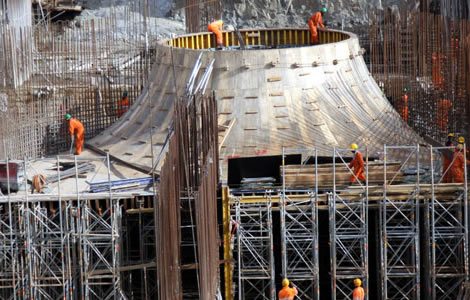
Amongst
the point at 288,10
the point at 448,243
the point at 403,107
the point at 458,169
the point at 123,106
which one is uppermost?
the point at 288,10

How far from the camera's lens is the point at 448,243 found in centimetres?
2934

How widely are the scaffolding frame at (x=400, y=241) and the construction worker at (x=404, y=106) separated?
943 cm

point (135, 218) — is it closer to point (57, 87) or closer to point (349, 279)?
point (349, 279)

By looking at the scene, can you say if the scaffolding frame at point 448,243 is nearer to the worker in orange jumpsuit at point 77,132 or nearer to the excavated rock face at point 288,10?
the worker in orange jumpsuit at point 77,132

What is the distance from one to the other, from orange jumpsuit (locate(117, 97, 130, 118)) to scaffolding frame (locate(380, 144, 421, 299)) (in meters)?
12.5

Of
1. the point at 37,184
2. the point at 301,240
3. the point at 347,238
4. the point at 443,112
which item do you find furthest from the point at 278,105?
the point at 37,184

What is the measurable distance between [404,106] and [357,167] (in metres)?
10.1

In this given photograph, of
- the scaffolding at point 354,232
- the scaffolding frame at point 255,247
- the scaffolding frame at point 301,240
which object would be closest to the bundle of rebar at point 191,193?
the scaffolding frame at point 255,247

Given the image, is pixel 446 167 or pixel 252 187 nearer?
pixel 252 187

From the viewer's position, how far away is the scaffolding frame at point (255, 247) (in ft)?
94.9

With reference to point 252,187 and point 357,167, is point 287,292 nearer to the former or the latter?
point 252,187

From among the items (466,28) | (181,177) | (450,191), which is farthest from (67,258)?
(466,28)

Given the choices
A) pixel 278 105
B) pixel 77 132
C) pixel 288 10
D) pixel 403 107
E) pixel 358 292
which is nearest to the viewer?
pixel 358 292

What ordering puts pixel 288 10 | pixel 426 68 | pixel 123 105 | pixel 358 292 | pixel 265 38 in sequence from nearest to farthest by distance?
pixel 358 292, pixel 265 38, pixel 426 68, pixel 123 105, pixel 288 10
